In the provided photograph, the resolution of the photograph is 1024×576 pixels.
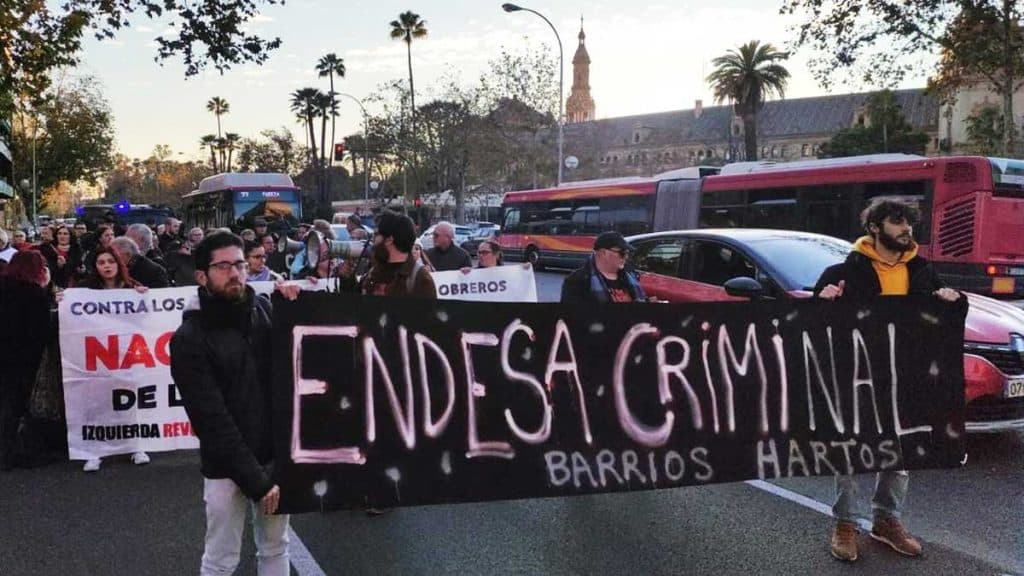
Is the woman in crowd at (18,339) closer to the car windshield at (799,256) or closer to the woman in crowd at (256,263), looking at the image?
the woman in crowd at (256,263)

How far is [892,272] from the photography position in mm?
4004

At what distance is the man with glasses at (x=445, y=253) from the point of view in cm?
789

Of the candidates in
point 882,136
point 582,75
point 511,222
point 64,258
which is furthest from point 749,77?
point 582,75

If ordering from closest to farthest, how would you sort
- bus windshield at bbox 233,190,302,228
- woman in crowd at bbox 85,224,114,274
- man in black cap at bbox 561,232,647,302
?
1. man in black cap at bbox 561,232,647,302
2. woman in crowd at bbox 85,224,114,274
3. bus windshield at bbox 233,190,302,228

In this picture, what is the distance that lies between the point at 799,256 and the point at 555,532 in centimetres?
345

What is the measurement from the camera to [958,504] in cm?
470

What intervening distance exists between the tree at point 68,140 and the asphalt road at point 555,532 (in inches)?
1995

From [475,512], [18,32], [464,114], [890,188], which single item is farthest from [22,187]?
[475,512]

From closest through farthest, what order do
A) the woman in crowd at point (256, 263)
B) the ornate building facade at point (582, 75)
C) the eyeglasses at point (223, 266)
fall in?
the eyeglasses at point (223, 266) < the woman in crowd at point (256, 263) < the ornate building facade at point (582, 75)

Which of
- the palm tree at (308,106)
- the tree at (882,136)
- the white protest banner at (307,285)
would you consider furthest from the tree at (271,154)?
the white protest banner at (307,285)

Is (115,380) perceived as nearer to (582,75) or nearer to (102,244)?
(102,244)

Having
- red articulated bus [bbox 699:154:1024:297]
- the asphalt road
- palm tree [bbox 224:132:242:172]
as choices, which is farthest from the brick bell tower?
the asphalt road

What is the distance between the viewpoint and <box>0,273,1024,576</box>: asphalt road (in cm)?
389

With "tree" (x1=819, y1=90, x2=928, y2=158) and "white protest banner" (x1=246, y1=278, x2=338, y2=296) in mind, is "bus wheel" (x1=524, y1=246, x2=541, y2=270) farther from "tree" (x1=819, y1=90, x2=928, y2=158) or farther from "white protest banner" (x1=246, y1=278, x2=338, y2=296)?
"tree" (x1=819, y1=90, x2=928, y2=158)
